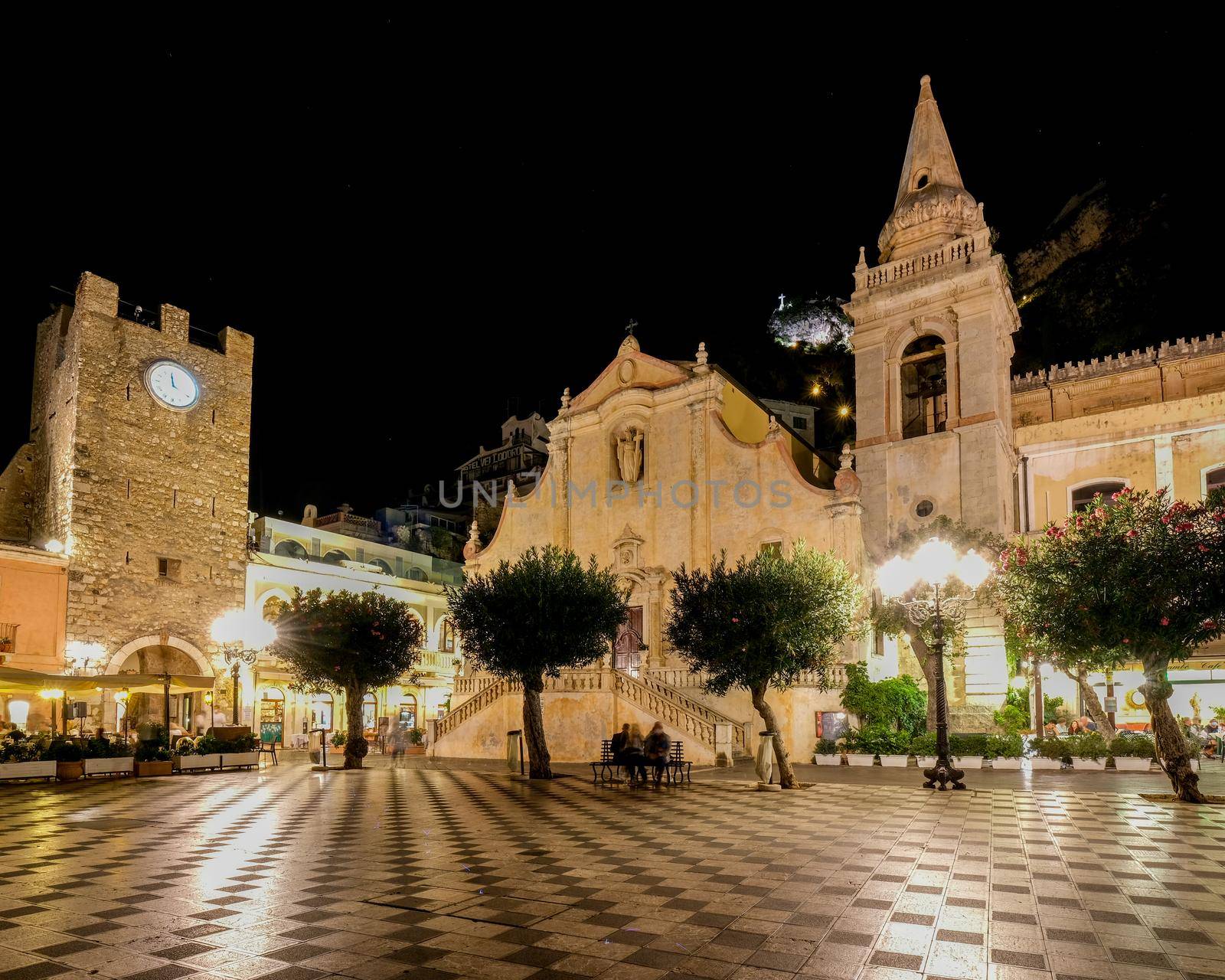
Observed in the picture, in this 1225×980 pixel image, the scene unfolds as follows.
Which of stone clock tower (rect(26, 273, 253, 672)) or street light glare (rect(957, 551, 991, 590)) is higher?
stone clock tower (rect(26, 273, 253, 672))

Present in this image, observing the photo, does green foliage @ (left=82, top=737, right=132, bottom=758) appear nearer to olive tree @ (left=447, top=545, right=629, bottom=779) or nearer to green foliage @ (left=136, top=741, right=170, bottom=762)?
green foliage @ (left=136, top=741, right=170, bottom=762)

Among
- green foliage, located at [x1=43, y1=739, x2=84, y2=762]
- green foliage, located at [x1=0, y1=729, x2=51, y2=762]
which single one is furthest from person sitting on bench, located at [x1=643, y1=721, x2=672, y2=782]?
green foliage, located at [x1=0, y1=729, x2=51, y2=762]

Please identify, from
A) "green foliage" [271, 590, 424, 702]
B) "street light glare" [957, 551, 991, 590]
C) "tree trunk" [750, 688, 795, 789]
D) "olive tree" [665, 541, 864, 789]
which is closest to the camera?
"street light glare" [957, 551, 991, 590]

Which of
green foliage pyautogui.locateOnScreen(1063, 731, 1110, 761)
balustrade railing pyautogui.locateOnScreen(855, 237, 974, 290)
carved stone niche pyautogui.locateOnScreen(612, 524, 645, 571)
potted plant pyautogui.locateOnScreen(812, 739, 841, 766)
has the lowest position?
potted plant pyautogui.locateOnScreen(812, 739, 841, 766)

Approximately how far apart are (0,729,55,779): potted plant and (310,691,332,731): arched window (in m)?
19.1

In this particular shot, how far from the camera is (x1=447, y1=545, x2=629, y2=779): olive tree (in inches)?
838

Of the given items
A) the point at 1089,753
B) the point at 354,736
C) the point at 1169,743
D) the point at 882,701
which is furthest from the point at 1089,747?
the point at 354,736

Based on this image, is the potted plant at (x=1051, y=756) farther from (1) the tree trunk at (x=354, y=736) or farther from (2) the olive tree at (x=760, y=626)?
(1) the tree trunk at (x=354, y=736)

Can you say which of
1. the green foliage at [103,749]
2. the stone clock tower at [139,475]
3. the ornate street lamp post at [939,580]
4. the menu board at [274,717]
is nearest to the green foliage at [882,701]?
the ornate street lamp post at [939,580]

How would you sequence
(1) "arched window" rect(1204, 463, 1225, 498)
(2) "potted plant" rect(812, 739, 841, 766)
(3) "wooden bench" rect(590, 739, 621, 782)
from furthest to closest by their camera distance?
(1) "arched window" rect(1204, 463, 1225, 498) < (2) "potted plant" rect(812, 739, 841, 766) < (3) "wooden bench" rect(590, 739, 621, 782)

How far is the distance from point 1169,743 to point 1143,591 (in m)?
2.64

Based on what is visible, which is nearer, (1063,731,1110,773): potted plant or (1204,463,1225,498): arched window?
(1063,731,1110,773): potted plant

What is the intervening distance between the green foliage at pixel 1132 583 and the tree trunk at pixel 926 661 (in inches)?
308

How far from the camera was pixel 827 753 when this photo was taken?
24422 mm
